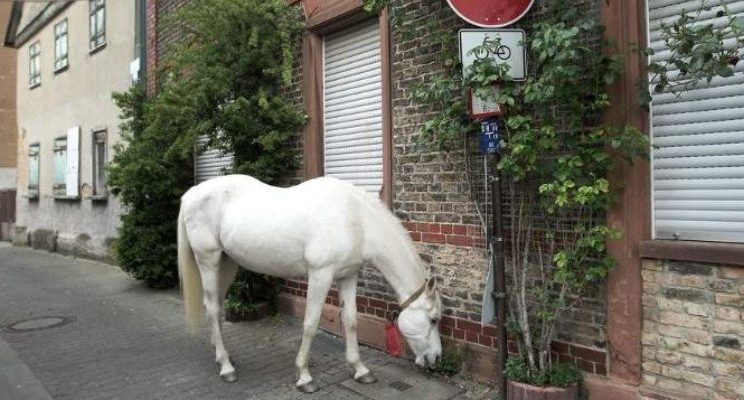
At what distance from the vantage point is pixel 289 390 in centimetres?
468

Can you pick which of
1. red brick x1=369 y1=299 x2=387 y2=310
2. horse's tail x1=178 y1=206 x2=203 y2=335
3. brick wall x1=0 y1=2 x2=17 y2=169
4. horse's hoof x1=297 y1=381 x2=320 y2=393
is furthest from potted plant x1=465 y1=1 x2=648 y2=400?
brick wall x1=0 y1=2 x2=17 y2=169

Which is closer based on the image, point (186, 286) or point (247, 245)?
point (247, 245)

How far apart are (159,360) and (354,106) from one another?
3182 millimetres

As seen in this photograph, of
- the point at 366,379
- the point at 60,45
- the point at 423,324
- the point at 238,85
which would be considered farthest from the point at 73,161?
the point at 423,324

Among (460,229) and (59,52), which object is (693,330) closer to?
(460,229)

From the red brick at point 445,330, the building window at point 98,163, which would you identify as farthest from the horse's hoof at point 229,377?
the building window at point 98,163

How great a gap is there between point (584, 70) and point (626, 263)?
1.27 m

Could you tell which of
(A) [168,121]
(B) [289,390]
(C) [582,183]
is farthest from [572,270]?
(A) [168,121]

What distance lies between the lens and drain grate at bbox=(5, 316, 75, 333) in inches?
276

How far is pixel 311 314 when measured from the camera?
4.57m

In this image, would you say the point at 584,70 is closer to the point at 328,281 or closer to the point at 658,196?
the point at 658,196

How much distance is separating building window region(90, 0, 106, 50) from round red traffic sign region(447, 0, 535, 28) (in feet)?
37.4

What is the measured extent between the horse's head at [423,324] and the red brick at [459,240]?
552 mm

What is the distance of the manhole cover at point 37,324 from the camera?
276 inches
